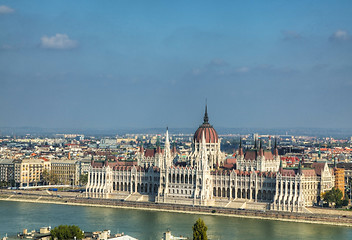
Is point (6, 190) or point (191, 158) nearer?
point (191, 158)

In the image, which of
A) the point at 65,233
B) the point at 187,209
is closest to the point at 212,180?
the point at 187,209

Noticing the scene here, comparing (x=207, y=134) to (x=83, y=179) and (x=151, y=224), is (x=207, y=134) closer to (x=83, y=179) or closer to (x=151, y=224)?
(x=83, y=179)

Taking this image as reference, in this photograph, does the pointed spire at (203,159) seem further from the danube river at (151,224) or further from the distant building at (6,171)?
the distant building at (6,171)

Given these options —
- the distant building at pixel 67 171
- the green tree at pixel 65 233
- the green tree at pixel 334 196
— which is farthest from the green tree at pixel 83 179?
the green tree at pixel 65 233

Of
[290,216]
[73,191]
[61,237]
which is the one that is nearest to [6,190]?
[73,191]

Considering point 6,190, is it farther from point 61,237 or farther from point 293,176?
point 61,237

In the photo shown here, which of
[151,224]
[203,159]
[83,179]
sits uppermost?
[203,159]
